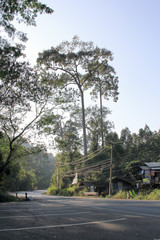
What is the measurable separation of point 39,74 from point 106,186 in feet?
88.5

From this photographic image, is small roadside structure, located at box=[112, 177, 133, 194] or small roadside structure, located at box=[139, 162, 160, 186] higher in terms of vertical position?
small roadside structure, located at box=[139, 162, 160, 186]

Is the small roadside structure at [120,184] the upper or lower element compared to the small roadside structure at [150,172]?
lower

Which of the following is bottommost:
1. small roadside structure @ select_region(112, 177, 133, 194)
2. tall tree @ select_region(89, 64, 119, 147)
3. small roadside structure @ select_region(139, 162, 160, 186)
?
small roadside structure @ select_region(112, 177, 133, 194)

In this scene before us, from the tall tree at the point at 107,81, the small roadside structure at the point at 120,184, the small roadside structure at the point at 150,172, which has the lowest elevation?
the small roadside structure at the point at 120,184

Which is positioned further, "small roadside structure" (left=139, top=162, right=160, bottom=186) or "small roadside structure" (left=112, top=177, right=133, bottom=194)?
"small roadside structure" (left=112, top=177, right=133, bottom=194)

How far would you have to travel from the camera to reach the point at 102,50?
105 ft

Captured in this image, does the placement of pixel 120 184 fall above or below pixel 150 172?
below

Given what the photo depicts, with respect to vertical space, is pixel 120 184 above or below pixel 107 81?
below

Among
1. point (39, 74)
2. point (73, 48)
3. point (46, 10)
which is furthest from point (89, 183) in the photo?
point (46, 10)

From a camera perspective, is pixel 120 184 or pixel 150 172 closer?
pixel 150 172

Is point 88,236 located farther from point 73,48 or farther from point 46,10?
point 73,48

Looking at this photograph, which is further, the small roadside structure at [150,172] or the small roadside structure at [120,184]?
the small roadside structure at [120,184]

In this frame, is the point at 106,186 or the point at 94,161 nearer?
the point at 106,186

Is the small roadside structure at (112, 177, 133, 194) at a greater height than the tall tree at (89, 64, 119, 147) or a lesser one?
lesser
